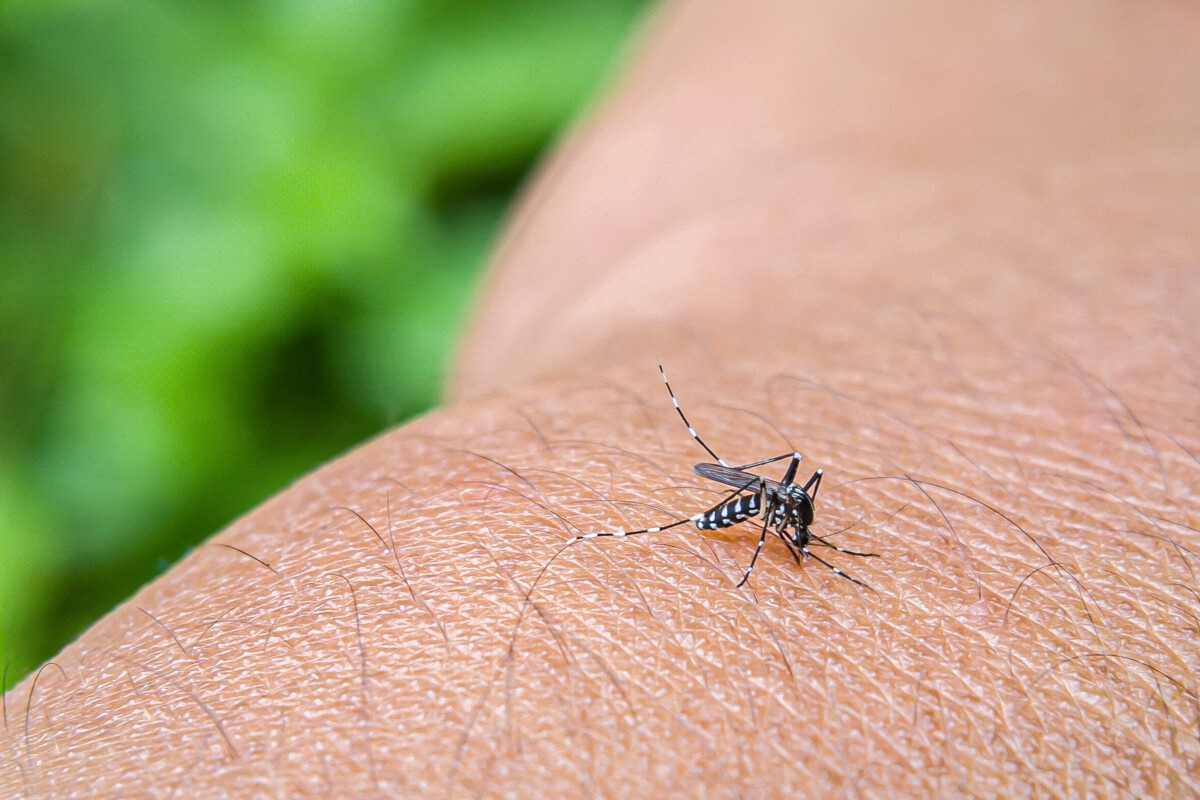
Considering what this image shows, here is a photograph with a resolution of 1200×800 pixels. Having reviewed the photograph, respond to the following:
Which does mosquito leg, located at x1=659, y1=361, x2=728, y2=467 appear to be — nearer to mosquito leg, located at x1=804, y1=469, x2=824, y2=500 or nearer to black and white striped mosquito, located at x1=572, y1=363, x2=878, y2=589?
black and white striped mosquito, located at x1=572, y1=363, x2=878, y2=589

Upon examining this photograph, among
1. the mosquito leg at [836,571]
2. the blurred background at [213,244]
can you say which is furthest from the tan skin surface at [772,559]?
the blurred background at [213,244]

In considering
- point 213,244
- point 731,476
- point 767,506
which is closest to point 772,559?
point 767,506

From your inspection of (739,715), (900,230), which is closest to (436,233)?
(900,230)

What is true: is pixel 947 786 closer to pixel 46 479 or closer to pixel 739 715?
pixel 739 715

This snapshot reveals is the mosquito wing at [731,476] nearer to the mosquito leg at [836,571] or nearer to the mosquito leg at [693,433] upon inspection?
the mosquito leg at [693,433]

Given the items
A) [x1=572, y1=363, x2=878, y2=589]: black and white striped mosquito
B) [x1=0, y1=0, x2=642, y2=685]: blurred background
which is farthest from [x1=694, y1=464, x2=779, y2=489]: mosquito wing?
[x1=0, y1=0, x2=642, y2=685]: blurred background

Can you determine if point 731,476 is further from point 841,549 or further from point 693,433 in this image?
point 841,549
